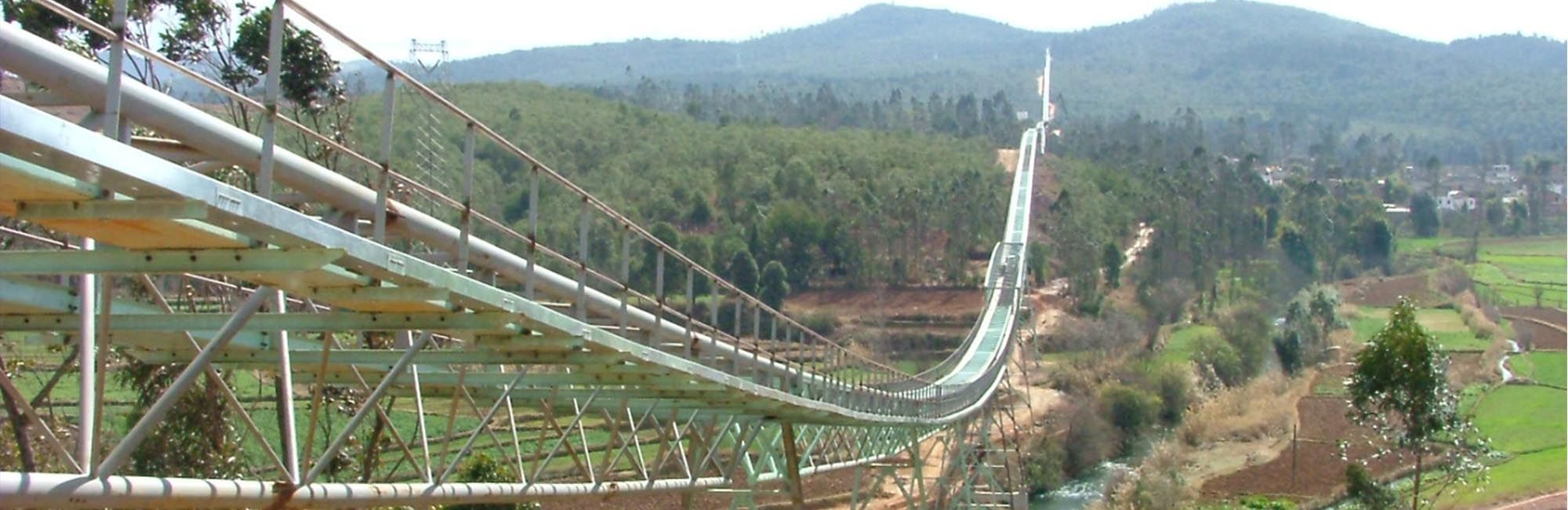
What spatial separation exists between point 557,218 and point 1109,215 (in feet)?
108

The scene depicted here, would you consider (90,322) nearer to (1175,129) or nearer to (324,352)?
(324,352)

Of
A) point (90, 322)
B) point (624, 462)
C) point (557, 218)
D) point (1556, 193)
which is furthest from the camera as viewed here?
point (1556, 193)

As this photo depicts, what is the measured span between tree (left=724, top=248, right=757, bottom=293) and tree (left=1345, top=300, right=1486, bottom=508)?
22313 millimetres

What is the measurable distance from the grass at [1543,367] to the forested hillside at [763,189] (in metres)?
15.2

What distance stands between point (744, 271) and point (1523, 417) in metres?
19.0

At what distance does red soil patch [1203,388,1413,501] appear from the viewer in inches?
1312

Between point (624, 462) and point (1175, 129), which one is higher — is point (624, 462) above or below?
below

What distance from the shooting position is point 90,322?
6266 mm

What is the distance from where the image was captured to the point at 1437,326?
5131cm

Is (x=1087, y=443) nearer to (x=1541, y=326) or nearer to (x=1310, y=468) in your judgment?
(x=1310, y=468)

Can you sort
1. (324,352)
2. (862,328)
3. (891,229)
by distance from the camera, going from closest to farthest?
(324,352) → (862,328) → (891,229)

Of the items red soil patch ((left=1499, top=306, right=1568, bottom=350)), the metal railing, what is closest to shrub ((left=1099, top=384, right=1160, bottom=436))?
red soil patch ((left=1499, top=306, right=1568, bottom=350))

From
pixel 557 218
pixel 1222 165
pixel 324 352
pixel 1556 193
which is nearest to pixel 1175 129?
pixel 1556 193

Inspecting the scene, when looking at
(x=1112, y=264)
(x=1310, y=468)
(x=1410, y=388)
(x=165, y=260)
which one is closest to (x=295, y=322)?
(x=165, y=260)
